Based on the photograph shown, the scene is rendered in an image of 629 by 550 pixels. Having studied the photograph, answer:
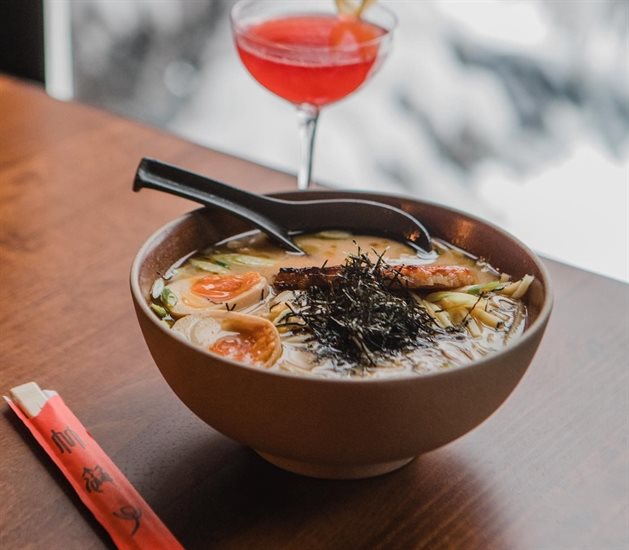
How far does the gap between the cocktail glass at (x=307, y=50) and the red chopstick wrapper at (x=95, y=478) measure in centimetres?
64

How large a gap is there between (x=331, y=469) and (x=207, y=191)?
39cm

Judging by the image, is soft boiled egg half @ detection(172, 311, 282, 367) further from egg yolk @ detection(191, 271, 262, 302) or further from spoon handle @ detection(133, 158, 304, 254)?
spoon handle @ detection(133, 158, 304, 254)

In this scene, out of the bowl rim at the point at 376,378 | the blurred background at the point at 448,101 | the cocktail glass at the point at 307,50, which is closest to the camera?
the bowl rim at the point at 376,378

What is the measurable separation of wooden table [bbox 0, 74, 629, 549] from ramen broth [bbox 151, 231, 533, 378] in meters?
0.13

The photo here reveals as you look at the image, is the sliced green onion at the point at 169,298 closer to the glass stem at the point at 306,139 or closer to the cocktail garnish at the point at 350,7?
the glass stem at the point at 306,139

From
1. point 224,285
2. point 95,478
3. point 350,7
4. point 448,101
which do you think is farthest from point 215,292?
point 448,101

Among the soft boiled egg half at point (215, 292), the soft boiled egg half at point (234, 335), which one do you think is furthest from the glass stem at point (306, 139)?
the soft boiled egg half at point (234, 335)

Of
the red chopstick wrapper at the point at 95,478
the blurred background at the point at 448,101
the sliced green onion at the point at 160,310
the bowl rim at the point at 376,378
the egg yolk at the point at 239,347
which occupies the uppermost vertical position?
the bowl rim at the point at 376,378

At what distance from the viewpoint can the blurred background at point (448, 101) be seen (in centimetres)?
297

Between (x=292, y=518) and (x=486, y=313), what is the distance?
300mm

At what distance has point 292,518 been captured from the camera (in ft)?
3.02

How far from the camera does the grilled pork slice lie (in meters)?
1.05

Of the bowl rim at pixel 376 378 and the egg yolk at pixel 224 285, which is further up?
the bowl rim at pixel 376 378

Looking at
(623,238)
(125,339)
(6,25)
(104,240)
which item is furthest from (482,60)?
(125,339)
